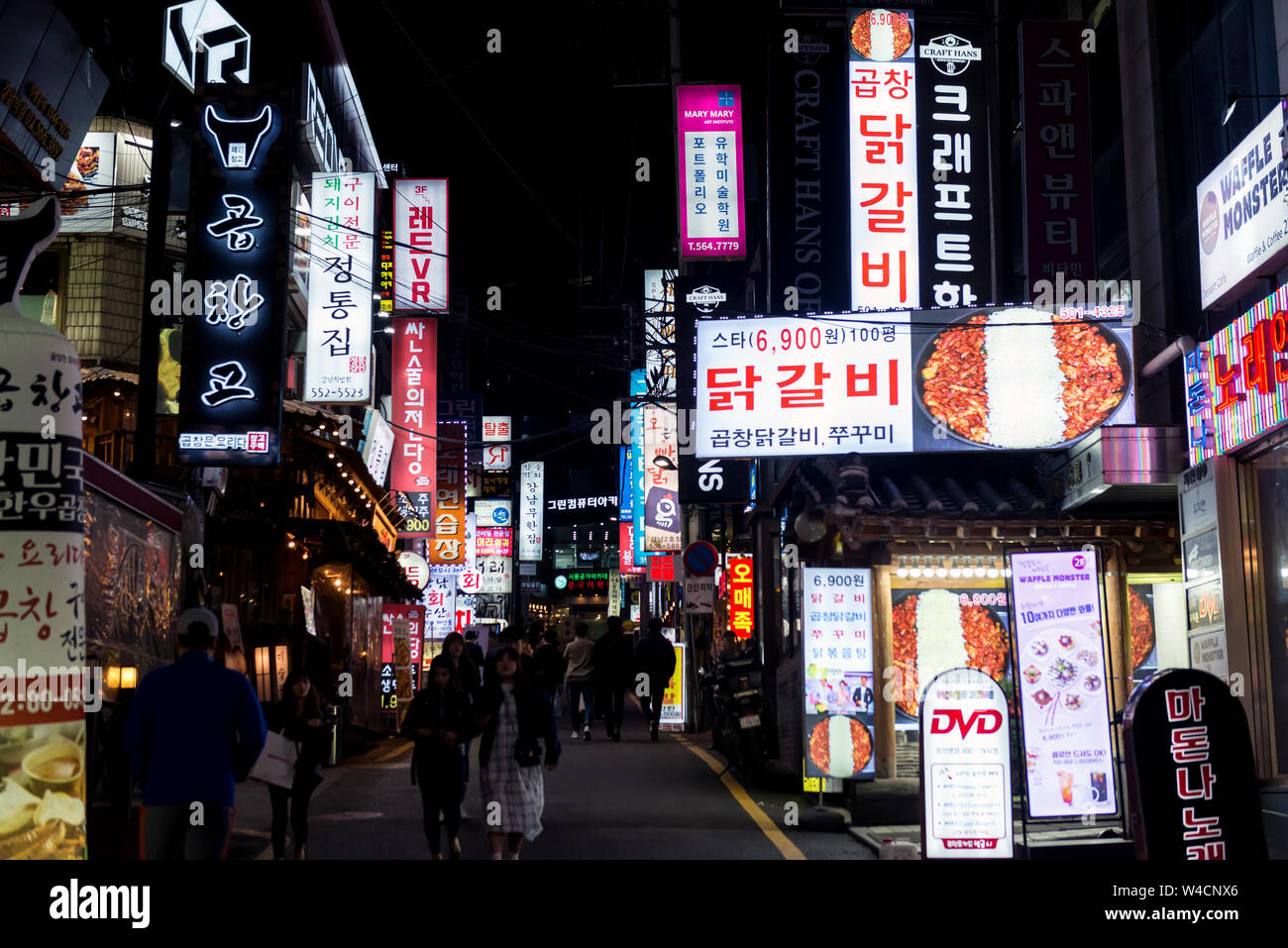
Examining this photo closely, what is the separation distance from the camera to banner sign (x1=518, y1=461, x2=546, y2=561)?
59.7m

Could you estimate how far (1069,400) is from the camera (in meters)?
14.9

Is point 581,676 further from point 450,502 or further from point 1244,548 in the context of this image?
point 450,502

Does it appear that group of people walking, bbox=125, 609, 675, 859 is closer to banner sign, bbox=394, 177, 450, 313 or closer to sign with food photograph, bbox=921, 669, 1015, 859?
sign with food photograph, bbox=921, 669, 1015, 859

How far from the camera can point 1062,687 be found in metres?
10.6

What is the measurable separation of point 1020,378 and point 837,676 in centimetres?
427

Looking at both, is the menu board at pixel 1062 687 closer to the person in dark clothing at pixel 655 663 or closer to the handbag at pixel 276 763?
the handbag at pixel 276 763

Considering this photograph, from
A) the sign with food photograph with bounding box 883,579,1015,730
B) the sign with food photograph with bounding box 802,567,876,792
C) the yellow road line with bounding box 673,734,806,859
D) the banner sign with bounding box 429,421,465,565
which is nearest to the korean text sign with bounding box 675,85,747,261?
the yellow road line with bounding box 673,734,806,859

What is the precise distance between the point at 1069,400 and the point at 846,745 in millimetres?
4876

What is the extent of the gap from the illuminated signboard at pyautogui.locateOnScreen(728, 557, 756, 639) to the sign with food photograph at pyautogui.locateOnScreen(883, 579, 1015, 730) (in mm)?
9945

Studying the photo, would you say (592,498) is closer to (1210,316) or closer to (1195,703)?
(1210,316)

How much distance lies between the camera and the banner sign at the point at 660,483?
31.8 metres

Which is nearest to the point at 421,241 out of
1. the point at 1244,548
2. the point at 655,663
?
the point at 655,663

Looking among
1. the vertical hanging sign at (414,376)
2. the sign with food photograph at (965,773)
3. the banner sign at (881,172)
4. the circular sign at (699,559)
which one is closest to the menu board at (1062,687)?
the sign with food photograph at (965,773)
